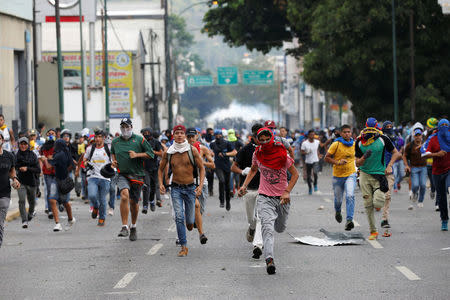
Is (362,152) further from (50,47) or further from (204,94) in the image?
(204,94)

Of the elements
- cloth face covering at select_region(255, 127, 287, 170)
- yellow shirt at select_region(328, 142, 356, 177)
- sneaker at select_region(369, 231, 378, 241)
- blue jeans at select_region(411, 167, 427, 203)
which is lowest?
sneaker at select_region(369, 231, 378, 241)

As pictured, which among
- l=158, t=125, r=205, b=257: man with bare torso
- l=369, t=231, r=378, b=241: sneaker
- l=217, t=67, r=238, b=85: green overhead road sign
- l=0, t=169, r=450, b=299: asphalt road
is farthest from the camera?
l=217, t=67, r=238, b=85: green overhead road sign

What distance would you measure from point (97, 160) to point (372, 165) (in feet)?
20.3

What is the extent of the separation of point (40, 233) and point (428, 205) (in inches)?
363

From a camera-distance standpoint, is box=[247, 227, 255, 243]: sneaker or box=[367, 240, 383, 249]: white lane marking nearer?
box=[247, 227, 255, 243]: sneaker

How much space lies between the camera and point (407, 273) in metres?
11.5

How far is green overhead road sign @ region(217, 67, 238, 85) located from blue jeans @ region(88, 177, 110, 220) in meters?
64.5

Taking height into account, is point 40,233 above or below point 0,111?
below

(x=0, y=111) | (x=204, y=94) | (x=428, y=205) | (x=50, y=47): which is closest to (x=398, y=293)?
(x=428, y=205)

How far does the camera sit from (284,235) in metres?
16.3

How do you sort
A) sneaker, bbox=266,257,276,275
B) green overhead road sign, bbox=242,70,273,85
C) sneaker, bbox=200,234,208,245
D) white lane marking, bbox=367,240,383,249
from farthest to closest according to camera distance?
green overhead road sign, bbox=242,70,273,85
sneaker, bbox=200,234,208,245
white lane marking, bbox=367,240,383,249
sneaker, bbox=266,257,276,275

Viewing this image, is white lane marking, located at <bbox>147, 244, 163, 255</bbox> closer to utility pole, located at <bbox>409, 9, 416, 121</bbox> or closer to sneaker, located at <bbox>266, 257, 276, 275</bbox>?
sneaker, located at <bbox>266, 257, 276, 275</bbox>

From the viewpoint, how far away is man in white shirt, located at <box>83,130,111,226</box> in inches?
751

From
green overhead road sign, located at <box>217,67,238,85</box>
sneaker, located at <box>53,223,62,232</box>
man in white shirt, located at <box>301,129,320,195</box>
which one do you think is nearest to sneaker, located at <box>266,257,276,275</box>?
sneaker, located at <box>53,223,62,232</box>
